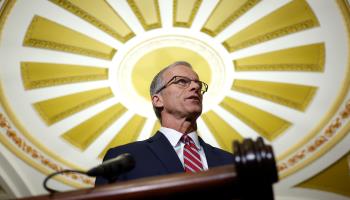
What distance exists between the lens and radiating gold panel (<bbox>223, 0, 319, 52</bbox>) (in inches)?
181

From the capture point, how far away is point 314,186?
7000 mm

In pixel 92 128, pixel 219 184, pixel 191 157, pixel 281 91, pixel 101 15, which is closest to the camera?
pixel 219 184

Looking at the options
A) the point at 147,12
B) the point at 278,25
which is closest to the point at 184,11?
the point at 147,12

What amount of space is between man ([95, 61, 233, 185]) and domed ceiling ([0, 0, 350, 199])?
2.63m

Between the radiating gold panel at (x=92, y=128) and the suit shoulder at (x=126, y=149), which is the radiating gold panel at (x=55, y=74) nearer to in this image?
the radiating gold panel at (x=92, y=128)

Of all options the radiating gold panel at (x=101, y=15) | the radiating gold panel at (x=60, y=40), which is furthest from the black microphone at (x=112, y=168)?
the radiating gold panel at (x=60, y=40)

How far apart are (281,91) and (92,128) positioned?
3382mm

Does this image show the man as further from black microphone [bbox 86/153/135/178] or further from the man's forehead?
black microphone [bbox 86/153/135/178]

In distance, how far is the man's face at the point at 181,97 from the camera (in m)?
2.13

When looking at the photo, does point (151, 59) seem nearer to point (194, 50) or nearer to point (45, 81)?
point (194, 50)

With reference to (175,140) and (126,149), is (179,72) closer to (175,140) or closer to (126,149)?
(175,140)

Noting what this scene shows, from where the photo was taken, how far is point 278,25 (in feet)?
16.0

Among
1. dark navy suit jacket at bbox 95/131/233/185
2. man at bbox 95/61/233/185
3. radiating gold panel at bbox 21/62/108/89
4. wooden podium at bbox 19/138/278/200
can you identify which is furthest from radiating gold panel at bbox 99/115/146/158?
wooden podium at bbox 19/138/278/200

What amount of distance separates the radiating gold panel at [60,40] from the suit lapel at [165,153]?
3361 mm
